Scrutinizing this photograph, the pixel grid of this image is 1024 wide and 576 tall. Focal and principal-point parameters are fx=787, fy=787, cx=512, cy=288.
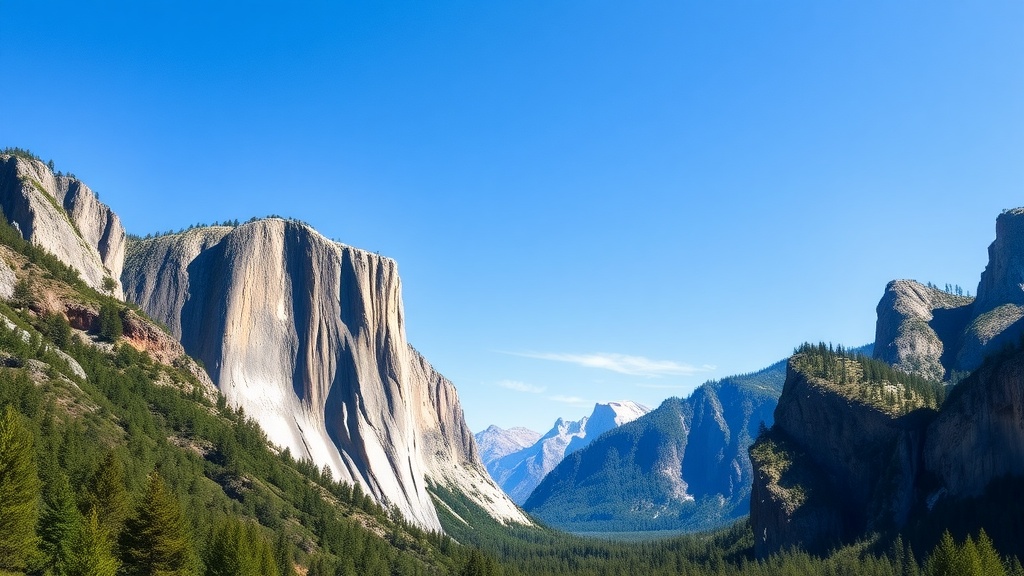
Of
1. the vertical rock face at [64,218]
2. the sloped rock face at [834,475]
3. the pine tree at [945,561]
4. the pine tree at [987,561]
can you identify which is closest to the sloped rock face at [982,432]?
the sloped rock face at [834,475]

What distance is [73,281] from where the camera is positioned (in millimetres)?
117688

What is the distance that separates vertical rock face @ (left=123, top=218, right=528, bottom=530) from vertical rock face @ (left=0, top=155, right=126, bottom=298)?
31.1 feet

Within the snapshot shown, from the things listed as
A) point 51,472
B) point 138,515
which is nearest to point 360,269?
point 51,472

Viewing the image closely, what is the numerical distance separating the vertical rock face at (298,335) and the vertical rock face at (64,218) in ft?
31.1

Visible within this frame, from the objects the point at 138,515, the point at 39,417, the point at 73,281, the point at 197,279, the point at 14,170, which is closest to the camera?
the point at 138,515

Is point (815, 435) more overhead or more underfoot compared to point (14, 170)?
more underfoot

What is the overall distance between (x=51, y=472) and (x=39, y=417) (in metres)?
12.7

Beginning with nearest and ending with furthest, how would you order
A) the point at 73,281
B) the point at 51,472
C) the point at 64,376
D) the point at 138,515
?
the point at 138,515 < the point at 51,472 < the point at 64,376 < the point at 73,281

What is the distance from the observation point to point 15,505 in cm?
4141

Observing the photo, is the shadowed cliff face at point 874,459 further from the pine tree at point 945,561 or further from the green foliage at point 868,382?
the pine tree at point 945,561

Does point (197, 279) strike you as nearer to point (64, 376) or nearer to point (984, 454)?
point (64, 376)

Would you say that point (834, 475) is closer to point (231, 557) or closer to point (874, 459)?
point (874, 459)

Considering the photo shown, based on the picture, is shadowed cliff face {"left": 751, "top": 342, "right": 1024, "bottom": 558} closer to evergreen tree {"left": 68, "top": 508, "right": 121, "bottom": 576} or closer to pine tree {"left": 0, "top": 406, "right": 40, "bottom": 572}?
evergreen tree {"left": 68, "top": 508, "right": 121, "bottom": 576}

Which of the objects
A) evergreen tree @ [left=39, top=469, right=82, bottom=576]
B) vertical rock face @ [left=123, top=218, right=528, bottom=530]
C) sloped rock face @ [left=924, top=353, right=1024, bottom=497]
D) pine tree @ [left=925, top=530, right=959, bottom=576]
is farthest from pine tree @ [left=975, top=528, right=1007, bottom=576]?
vertical rock face @ [left=123, top=218, right=528, bottom=530]
